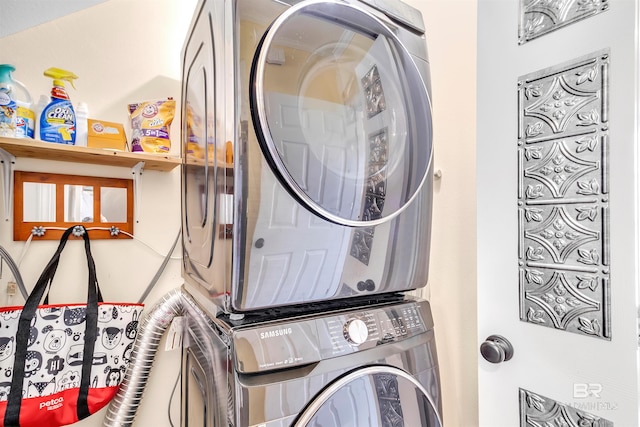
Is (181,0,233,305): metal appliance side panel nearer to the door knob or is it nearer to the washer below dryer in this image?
the washer below dryer

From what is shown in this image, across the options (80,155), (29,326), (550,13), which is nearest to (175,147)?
(80,155)

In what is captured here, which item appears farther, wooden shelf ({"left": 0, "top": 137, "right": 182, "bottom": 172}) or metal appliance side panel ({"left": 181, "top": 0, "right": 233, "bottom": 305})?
wooden shelf ({"left": 0, "top": 137, "right": 182, "bottom": 172})

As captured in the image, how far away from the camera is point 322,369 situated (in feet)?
2.55

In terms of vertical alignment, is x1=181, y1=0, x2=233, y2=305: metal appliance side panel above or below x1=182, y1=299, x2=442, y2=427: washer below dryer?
above

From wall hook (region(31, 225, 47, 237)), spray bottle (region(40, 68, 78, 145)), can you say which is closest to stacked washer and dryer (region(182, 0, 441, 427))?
spray bottle (region(40, 68, 78, 145))

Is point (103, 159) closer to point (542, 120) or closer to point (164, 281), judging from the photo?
point (164, 281)

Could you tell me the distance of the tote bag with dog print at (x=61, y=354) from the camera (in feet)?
3.35

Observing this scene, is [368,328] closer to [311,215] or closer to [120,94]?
[311,215]

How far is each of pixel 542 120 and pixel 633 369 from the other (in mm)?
671

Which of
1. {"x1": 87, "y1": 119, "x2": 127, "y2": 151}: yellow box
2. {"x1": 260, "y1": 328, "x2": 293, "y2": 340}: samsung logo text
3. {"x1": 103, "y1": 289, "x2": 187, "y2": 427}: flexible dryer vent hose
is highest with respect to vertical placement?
{"x1": 87, "y1": 119, "x2": 127, "y2": 151}: yellow box

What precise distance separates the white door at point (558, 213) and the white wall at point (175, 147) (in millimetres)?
290

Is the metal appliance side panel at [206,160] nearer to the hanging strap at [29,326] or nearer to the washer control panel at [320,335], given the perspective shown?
the washer control panel at [320,335]

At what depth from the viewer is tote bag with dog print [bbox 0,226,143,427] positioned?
1021 mm

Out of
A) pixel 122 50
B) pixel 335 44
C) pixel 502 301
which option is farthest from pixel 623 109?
pixel 122 50
